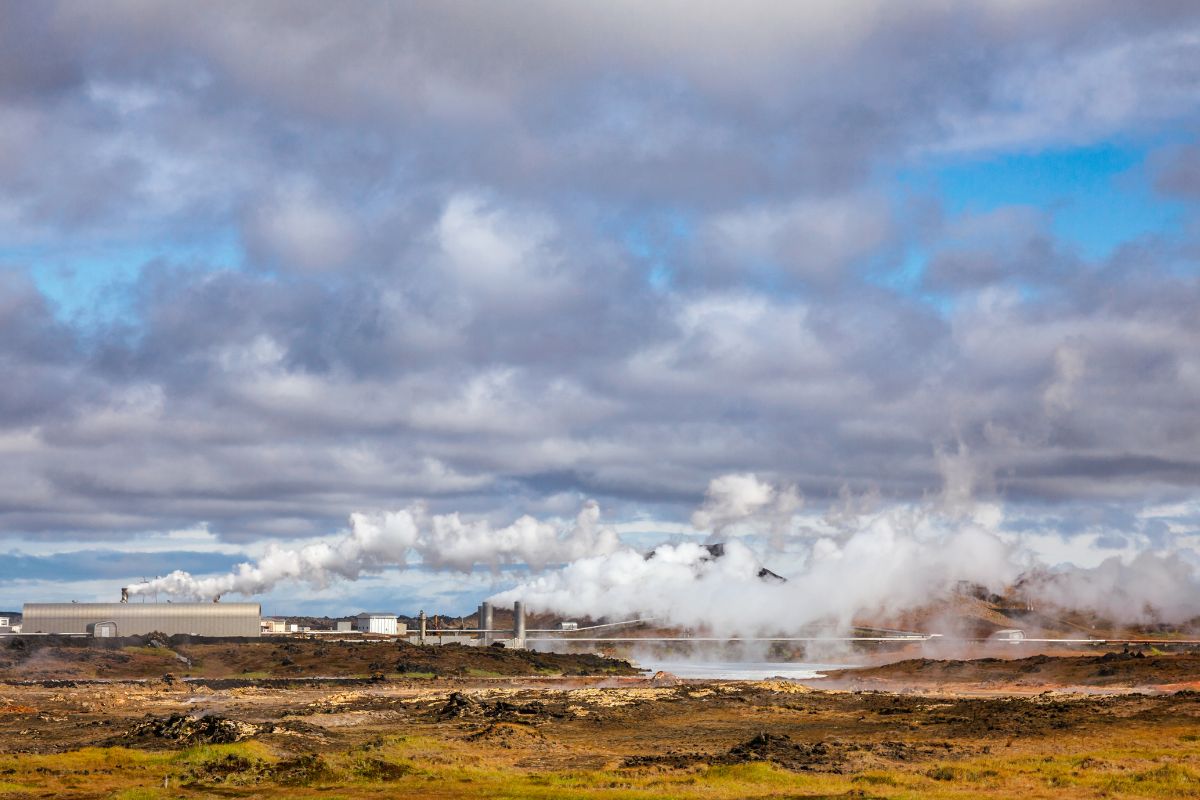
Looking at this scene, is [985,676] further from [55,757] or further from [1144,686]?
[55,757]

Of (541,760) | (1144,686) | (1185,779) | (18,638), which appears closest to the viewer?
(1185,779)

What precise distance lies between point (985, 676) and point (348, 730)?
99672 mm

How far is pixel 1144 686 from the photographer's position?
140 m

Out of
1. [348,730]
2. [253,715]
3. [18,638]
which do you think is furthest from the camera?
[18,638]

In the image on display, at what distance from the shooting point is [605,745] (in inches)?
3359

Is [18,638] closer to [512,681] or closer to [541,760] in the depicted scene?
[512,681]

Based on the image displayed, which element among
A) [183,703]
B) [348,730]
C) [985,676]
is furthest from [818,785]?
[985,676]

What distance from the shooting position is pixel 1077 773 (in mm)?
64375

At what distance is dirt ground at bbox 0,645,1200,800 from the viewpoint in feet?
204

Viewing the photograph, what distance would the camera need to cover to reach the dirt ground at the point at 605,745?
6231cm

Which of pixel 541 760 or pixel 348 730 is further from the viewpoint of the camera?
pixel 348 730

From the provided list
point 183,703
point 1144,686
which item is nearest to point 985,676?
point 1144,686

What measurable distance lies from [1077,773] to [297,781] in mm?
39838

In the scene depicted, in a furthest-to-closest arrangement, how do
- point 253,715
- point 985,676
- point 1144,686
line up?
point 985,676, point 1144,686, point 253,715
